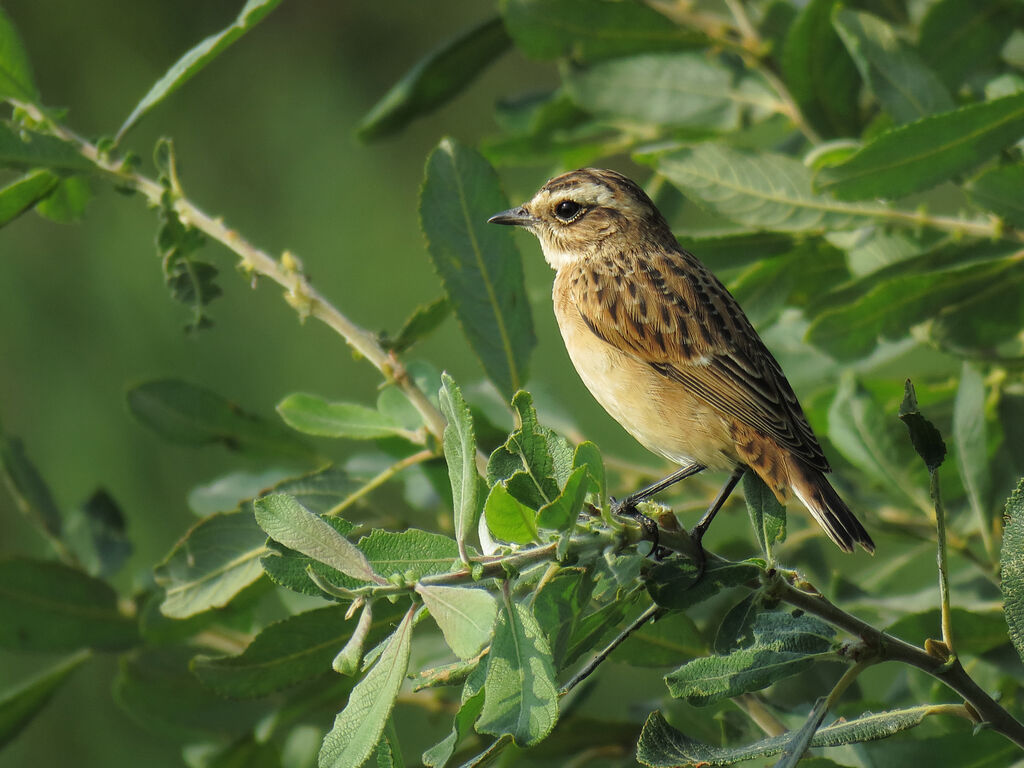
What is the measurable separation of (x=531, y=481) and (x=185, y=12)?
6.97m

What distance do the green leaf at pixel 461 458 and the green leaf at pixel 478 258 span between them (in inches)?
34.8

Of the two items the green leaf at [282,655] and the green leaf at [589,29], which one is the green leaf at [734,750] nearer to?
the green leaf at [282,655]

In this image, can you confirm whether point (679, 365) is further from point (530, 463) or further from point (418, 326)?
point (530, 463)

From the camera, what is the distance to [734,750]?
180 centimetres

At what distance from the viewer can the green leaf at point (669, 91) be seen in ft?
10.4

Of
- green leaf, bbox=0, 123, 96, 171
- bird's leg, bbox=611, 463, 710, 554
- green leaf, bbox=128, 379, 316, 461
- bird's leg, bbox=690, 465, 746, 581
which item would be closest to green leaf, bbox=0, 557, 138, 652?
green leaf, bbox=128, 379, 316, 461

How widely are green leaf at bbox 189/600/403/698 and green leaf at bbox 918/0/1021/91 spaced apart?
1982 millimetres

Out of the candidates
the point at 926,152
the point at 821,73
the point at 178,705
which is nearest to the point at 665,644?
the point at 926,152

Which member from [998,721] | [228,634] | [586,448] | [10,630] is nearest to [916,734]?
[998,721]

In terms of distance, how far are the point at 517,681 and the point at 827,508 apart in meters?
1.44

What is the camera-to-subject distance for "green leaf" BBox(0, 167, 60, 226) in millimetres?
2420

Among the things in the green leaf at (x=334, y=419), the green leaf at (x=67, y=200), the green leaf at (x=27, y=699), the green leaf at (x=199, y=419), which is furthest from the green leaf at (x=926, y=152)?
the green leaf at (x=27, y=699)

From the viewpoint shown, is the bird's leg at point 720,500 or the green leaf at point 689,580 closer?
the green leaf at point 689,580

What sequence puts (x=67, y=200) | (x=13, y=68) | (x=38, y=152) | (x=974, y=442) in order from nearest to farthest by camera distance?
(x=38, y=152) < (x=974, y=442) < (x=13, y=68) < (x=67, y=200)
